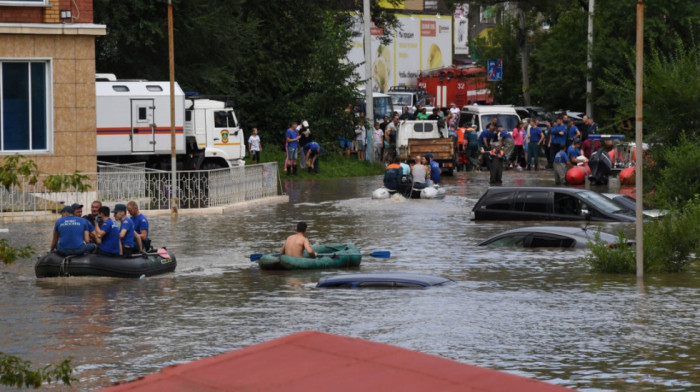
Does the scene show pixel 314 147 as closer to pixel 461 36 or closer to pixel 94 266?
pixel 94 266

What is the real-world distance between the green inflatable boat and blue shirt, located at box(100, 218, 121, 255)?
109 inches

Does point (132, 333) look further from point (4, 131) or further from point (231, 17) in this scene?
point (231, 17)

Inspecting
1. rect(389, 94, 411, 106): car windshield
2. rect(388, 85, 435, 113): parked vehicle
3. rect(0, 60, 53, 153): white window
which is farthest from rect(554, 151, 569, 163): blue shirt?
rect(389, 94, 411, 106): car windshield

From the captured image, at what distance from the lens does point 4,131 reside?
3453 centimetres

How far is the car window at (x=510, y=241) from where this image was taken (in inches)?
1044

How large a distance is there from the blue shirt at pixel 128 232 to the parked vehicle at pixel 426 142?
23644 mm

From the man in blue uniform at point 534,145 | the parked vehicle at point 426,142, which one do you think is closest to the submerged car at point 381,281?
the parked vehicle at point 426,142

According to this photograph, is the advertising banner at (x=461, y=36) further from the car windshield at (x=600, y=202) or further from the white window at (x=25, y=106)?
the car windshield at (x=600, y=202)

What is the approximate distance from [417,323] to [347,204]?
19.7 meters

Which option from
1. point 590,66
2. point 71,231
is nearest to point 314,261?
point 71,231

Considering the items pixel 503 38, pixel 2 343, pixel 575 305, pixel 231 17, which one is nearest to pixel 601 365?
pixel 575 305

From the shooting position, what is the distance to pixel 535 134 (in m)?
49.5

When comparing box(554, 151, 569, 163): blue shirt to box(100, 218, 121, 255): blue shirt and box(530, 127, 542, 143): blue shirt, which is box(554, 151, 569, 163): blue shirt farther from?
box(100, 218, 121, 255): blue shirt

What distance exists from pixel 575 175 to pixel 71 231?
2407cm
